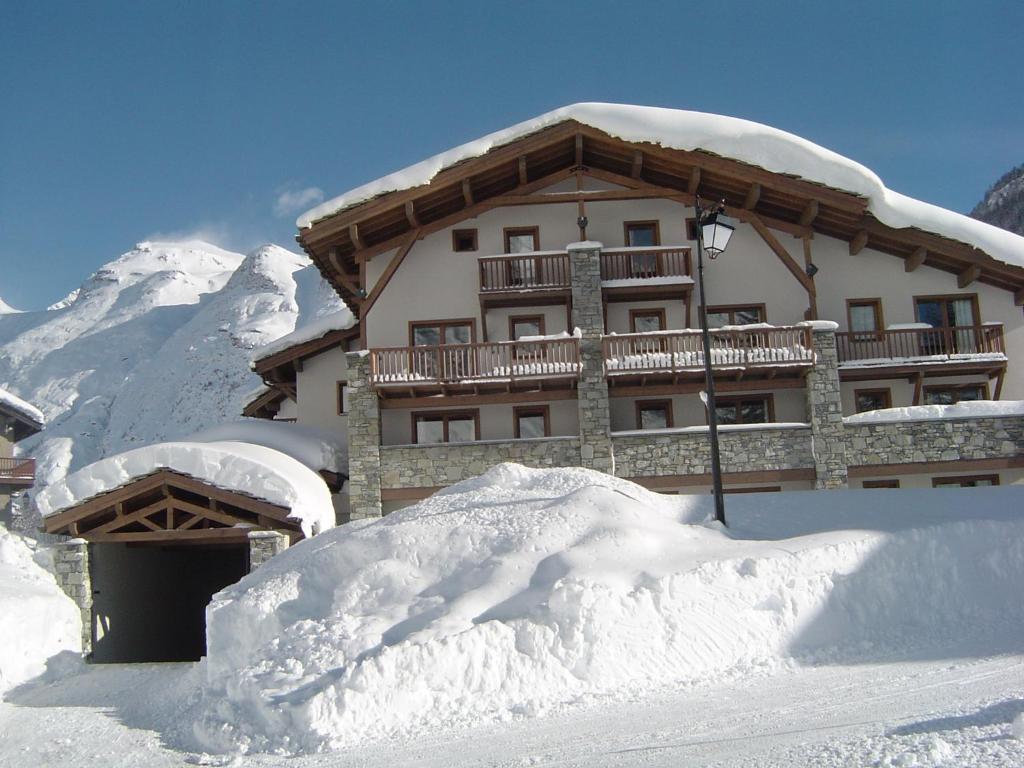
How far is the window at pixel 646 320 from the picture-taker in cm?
2509

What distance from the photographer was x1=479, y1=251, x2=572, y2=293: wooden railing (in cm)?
2447

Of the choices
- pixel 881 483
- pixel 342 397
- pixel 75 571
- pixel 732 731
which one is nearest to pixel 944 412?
pixel 881 483

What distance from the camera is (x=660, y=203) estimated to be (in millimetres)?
25562

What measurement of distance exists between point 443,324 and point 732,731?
17517 mm

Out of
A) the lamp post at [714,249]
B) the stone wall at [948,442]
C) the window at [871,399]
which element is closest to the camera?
the lamp post at [714,249]

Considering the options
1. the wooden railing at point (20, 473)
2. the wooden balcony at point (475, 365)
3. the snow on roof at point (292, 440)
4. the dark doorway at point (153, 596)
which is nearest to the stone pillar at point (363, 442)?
the wooden balcony at point (475, 365)

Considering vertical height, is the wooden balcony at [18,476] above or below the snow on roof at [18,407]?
below

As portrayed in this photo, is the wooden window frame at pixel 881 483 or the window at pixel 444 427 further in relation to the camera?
the window at pixel 444 427

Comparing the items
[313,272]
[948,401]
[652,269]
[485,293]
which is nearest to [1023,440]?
[948,401]

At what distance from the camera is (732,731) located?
8.57 meters

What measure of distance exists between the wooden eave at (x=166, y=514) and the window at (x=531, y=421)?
7279mm

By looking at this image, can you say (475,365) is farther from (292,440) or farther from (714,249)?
Result: (714,249)

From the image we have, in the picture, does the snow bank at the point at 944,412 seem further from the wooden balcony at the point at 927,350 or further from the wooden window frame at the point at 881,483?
the wooden window frame at the point at 881,483

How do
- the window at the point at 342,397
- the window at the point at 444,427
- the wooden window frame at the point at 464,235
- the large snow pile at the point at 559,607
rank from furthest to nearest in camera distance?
the window at the point at 342,397
the wooden window frame at the point at 464,235
the window at the point at 444,427
the large snow pile at the point at 559,607
